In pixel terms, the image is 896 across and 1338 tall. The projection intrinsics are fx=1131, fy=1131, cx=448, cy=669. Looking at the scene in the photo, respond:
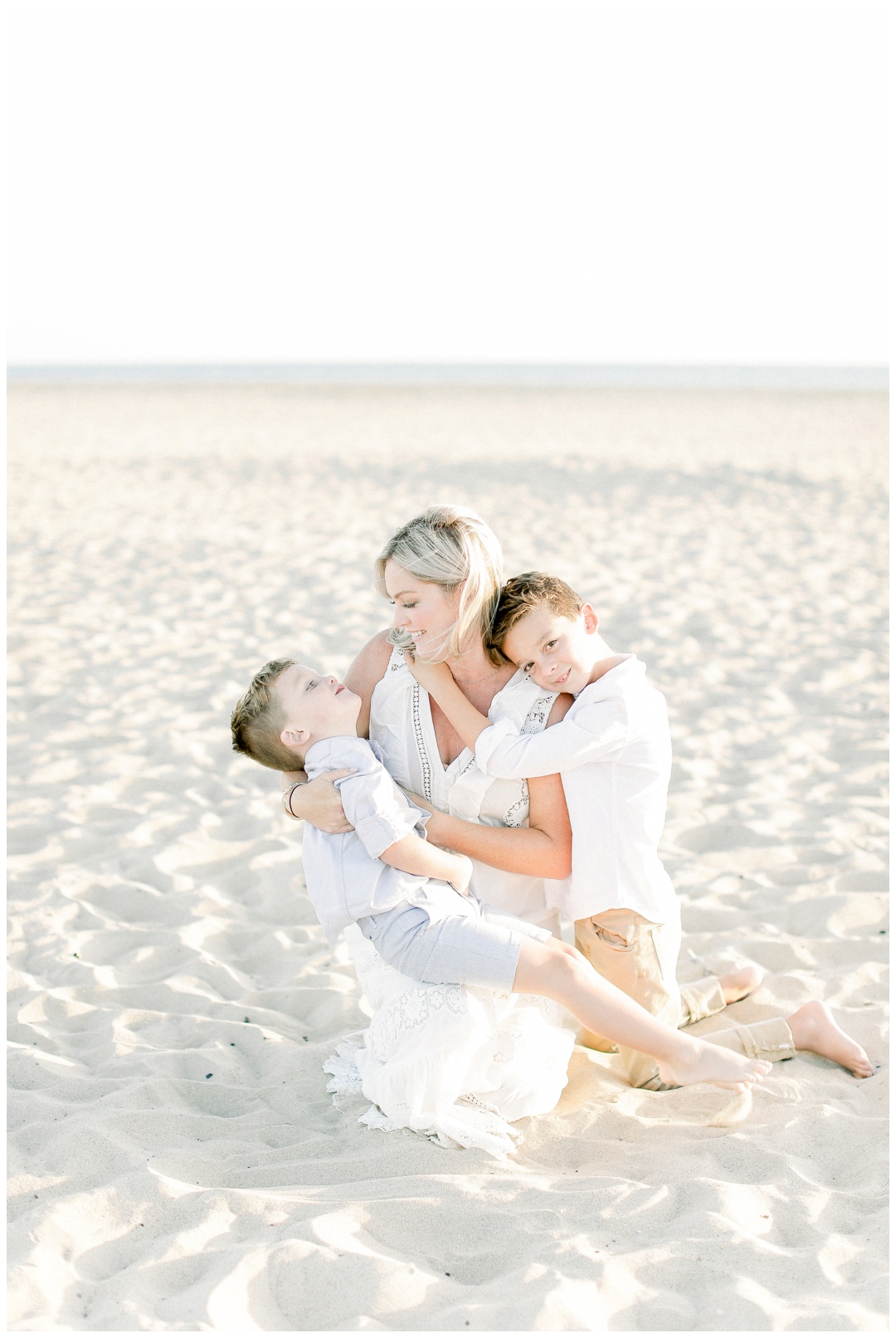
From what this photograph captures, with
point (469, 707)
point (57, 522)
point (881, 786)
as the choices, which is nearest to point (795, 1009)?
point (469, 707)

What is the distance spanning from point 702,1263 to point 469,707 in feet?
4.19

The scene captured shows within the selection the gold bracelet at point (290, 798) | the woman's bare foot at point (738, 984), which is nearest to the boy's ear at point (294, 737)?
the gold bracelet at point (290, 798)

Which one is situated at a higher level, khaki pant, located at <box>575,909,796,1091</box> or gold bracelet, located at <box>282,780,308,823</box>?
gold bracelet, located at <box>282,780,308,823</box>

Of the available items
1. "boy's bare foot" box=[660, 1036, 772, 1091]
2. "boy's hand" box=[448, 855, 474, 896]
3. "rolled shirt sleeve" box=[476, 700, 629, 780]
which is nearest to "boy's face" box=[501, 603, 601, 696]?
"rolled shirt sleeve" box=[476, 700, 629, 780]

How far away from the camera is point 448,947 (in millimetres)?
2529

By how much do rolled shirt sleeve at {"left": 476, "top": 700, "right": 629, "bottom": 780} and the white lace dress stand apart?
0.31 ft

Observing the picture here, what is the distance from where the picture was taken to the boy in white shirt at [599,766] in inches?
105

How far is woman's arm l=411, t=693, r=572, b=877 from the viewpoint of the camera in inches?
107

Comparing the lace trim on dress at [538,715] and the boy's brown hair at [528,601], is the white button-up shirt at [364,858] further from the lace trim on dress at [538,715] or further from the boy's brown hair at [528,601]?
the boy's brown hair at [528,601]

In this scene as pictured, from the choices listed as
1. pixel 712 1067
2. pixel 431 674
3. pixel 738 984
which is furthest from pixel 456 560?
pixel 738 984

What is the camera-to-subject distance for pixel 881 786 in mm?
4668

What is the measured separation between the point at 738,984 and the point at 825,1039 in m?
0.33

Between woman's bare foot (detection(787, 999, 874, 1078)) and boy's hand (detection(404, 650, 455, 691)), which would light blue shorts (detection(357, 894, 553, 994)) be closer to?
boy's hand (detection(404, 650, 455, 691))

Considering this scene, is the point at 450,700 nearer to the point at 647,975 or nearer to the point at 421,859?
the point at 421,859
